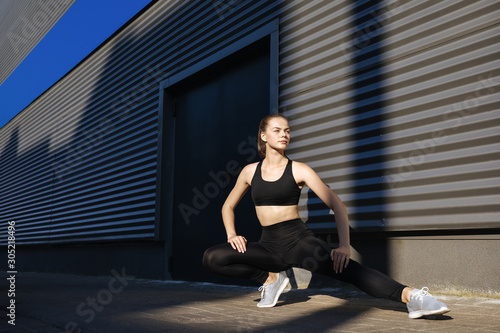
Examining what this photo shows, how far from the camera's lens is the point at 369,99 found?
14.1 feet

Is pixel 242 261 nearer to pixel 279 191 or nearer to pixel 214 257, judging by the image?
pixel 214 257

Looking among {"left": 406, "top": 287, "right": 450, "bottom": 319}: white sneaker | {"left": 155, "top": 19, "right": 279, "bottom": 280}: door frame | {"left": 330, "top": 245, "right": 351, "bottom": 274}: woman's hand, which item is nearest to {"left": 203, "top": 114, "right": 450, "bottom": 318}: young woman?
{"left": 330, "top": 245, "right": 351, "bottom": 274}: woman's hand

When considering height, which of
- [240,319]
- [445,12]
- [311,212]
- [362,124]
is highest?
[445,12]

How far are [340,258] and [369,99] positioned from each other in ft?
6.32

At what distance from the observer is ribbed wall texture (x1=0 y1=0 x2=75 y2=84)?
13.5 m

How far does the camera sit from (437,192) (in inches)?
145

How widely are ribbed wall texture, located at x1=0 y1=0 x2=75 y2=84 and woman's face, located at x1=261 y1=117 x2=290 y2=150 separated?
10520 millimetres

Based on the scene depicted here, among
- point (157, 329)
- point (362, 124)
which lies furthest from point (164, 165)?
point (157, 329)

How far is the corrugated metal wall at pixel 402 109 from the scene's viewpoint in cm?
352

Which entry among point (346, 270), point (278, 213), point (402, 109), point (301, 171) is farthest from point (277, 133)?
point (402, 109)

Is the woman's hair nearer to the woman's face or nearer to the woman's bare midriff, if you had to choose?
the woman's face

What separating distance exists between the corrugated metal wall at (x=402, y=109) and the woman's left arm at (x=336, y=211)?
1032 millimetres

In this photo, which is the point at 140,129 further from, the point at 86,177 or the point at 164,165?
the point at 86,177

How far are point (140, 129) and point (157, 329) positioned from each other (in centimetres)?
567
